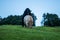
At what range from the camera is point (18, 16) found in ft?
347

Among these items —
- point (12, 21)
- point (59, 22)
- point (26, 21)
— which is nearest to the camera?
point (26, 21)

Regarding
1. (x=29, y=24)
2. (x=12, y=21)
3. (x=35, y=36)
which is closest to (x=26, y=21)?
(x=29, y=24)

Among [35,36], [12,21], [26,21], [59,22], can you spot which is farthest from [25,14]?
[12,21]

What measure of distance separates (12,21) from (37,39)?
73699 mm

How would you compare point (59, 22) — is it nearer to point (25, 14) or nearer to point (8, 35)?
point (25, 14)

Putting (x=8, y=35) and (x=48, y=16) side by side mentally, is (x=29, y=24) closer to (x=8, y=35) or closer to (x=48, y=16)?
(x=8, y=35)

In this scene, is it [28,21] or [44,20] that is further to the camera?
[44,20]

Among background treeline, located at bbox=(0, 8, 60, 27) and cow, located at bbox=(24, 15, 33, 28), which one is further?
background treeline, located at bbox=(0, 8, 60, 27)

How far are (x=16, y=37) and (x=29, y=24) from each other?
14390 millimetres

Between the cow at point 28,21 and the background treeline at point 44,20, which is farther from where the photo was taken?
the background treeline at point 44,20

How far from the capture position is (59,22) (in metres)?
81.0

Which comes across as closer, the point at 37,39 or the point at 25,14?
the point at 37,39

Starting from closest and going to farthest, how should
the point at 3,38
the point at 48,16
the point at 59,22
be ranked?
the point at 3,38
the point at 59,22
the point at 48,16

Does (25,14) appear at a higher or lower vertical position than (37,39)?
higher
